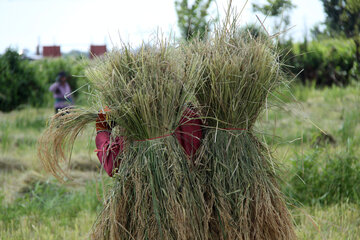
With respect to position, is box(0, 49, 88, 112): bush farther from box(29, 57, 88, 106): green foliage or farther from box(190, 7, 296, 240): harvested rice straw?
box(190, 7, 296, 240): harvested rice straw

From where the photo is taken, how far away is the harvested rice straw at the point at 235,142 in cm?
188

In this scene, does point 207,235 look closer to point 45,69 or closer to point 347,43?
point 347,43

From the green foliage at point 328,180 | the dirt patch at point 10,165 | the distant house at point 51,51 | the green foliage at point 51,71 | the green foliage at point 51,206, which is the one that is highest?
the distant house at point 51,51

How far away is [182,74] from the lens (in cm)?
184

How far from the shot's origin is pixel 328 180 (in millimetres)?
3746

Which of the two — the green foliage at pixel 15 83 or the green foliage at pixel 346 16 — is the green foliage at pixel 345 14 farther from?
the green foliage at pixel 15 83

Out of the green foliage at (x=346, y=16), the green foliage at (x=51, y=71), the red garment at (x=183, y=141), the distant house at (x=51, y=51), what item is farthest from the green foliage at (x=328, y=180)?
the distant house at (x=51, y=51)

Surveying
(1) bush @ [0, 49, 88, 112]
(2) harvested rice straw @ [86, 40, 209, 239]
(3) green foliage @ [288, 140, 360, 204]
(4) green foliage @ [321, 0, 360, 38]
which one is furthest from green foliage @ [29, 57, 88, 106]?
(2) harvested rice straw @ [86, 40, 209, 239]

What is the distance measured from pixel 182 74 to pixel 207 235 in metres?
0.79

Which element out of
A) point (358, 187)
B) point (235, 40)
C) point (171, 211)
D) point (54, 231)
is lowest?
point (54, 231)

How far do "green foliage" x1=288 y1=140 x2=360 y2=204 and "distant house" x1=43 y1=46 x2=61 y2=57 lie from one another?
1231cm

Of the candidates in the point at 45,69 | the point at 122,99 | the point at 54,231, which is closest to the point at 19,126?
the point at 45,69

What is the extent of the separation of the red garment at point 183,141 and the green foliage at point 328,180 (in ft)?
6.61

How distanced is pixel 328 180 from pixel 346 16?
180 centimetres
